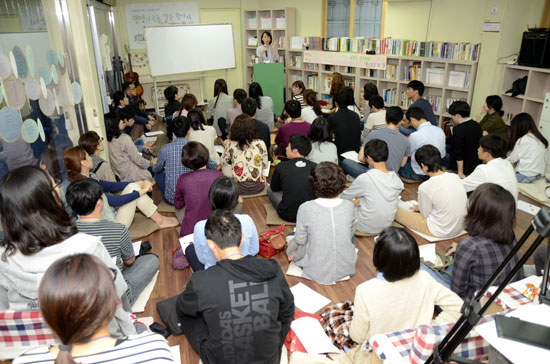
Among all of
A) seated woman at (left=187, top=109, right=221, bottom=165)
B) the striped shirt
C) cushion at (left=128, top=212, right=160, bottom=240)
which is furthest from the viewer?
seated woman at (left=187, top=109, right=221, bottom=165)

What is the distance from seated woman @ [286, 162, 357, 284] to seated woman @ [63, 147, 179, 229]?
1.62m

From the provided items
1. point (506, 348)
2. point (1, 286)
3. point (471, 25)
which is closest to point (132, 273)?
point (1, 286)

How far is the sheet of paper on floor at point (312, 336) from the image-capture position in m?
2.40

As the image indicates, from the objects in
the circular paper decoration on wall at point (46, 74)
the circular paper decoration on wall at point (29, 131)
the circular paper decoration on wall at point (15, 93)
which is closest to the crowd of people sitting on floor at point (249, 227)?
the circular paper decoration on wall at point (29, 131)

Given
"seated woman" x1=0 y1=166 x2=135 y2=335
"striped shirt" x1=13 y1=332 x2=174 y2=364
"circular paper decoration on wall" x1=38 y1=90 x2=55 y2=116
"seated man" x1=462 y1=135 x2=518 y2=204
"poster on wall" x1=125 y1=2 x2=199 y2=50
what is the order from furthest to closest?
"poster on wall" x1=125 y1=2 x2=199 y2=50 → "seated man" x1=462 y1=135 x2=518 y2=204 → "circular paper decoration on wall" x1=38 y1=90 x2=55 y2=116 → "seated woman" x1=0 y1=166 x2=135 y2=335 → "striped shirt" x1=13 y1=332 x2=174 y2=364

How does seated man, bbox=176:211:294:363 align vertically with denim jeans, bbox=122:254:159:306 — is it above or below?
above

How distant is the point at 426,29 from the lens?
664 centimetres

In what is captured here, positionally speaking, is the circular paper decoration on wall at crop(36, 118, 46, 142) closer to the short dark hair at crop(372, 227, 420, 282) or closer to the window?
the short dark hair at crop(372, 227, 420, 282)

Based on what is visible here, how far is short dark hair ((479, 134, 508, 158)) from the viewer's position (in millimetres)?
3771

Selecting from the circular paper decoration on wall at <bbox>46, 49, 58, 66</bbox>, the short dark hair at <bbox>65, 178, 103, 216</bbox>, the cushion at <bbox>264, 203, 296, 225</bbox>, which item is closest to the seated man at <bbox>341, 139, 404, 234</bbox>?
the cushion at <bbox>264, 203, 296, 225</bbox>

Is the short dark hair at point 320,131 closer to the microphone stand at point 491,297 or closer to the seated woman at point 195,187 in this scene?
the seated woman at point 195,187

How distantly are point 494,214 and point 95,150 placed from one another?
3.40 meters

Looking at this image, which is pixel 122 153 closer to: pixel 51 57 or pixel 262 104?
pixel 51 57

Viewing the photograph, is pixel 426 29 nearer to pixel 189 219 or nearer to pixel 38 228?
pixel 189 219
